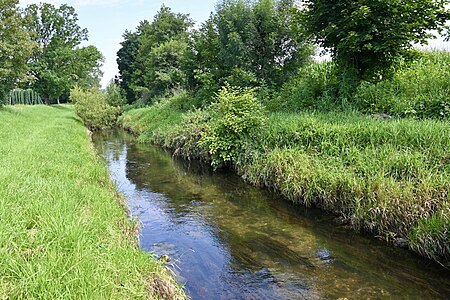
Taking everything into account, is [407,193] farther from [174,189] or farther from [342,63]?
[342,63]

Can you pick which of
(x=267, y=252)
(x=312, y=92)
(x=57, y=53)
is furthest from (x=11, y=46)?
(x=57, y=53)

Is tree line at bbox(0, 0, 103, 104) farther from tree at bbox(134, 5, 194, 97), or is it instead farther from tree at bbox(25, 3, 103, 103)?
tree at bbox(134, 5, 194, 97)

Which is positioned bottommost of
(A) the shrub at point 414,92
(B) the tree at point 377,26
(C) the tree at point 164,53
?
(A) the shrub at point 414,92

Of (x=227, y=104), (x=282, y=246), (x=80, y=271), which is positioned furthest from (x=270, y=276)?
(x=227, y=104)

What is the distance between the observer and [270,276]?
517 cm

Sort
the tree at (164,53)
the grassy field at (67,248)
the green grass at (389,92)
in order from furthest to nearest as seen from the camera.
Answer: 1. the tree at (164,53)
2. the green grass at (389,92)
3. the grassy field at (67,248)

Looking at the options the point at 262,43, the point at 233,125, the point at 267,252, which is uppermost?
the point at 262,43

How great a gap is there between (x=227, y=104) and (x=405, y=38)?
237 inches

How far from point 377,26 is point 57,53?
43010 millimetres

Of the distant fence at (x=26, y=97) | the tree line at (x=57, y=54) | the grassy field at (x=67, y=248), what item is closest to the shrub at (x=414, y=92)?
the grassy field at (x=67, y=248)

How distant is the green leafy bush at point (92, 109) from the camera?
99.4ft

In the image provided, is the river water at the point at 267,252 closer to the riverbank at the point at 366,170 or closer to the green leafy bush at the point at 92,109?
the riverbank at the point at 366,170

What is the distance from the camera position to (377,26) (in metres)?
10.8

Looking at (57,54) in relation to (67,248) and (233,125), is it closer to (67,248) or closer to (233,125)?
(233,125)
